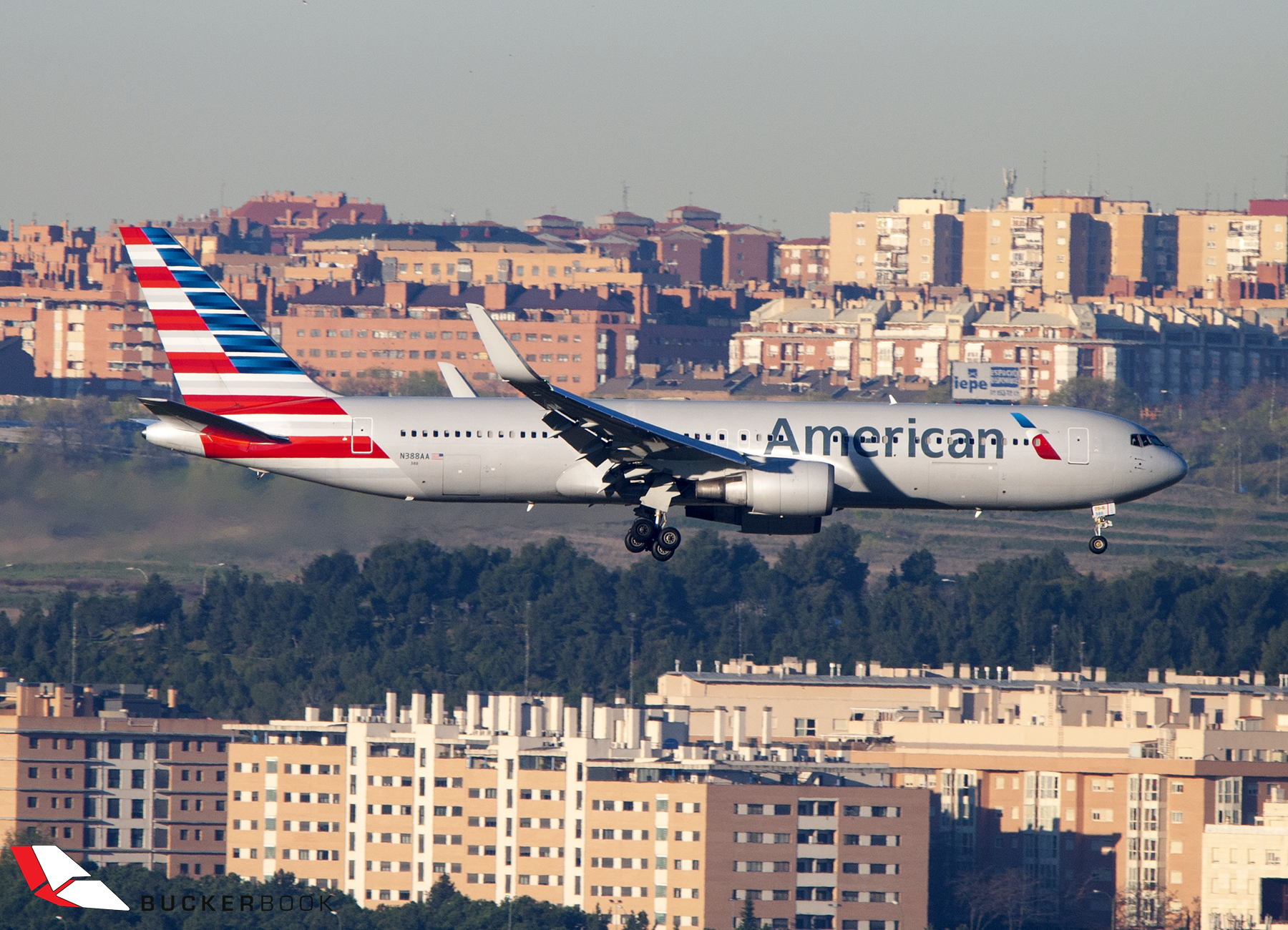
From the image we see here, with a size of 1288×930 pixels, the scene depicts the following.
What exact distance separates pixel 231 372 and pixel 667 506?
11411 millimetres

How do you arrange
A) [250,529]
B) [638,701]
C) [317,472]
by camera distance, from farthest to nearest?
[638,701] → [250,529] → [317,472]

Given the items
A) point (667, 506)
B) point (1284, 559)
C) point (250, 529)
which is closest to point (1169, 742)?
point (1284, 559)

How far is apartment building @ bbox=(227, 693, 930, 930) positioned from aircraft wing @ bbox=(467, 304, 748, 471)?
6380cm

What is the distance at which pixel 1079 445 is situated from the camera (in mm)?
61438

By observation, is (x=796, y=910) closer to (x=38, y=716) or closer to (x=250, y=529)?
(x=250, y=529)

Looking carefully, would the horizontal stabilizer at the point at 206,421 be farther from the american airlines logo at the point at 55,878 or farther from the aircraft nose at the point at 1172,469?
the aircraft nose at the point at 1172,469

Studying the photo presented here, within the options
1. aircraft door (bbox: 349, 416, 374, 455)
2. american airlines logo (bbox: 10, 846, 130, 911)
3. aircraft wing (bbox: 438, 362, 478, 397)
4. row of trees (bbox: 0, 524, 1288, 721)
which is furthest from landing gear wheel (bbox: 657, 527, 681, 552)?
row of trees (bbox: 0, 524, 1288, 721)

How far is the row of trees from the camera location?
6491 inches

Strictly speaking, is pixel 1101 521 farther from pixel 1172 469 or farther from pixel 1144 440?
pixel 1172 469

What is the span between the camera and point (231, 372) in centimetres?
6094

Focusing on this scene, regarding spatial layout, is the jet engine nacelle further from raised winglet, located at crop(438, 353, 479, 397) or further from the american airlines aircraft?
raised winglet, located at crop(438, 353, 479, 397)

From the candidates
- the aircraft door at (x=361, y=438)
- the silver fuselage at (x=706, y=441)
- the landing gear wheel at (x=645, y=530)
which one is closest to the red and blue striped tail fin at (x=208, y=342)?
the silver fuselage at (x=706, y=441)

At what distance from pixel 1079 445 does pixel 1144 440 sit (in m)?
2.02

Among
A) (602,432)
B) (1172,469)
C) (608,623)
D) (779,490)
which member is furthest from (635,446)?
(608,623)
